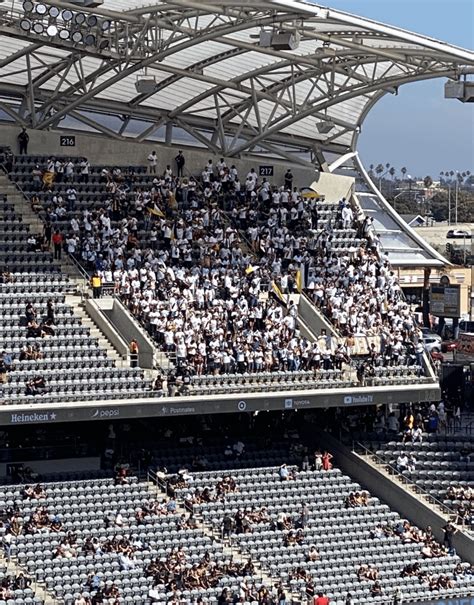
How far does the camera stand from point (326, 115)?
55.9 m

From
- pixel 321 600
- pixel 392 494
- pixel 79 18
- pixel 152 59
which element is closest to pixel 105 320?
pixel 152 59

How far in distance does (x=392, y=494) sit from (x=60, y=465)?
30.7 ft

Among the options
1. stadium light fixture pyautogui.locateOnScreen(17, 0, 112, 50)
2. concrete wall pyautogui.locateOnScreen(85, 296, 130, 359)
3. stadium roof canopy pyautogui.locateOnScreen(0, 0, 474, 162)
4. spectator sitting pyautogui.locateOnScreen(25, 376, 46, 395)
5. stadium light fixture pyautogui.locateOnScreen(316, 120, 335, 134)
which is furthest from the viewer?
stadium light fixture pyautogui.locateOnScreen(316, 120, 335, 134)

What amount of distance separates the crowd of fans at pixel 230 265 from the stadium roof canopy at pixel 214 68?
2.64 metres

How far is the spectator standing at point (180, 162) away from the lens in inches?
2083

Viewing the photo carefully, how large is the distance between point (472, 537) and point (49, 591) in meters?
12.1

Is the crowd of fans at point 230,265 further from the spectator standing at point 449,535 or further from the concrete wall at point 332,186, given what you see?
the spectator standing at point 449,535

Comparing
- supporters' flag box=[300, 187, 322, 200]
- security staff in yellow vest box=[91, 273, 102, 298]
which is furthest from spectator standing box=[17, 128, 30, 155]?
supporters' flag box=[300, 187, 322, 200]

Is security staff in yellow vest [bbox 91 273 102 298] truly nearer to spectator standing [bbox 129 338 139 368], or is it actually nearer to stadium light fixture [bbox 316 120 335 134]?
spectator standing [bbox 129 338 139 368]

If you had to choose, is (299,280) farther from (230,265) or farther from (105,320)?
(105,320)

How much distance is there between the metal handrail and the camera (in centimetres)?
4444

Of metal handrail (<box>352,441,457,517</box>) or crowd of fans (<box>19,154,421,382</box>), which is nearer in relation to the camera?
metal handrail (<box>352,441,457,517</box>)

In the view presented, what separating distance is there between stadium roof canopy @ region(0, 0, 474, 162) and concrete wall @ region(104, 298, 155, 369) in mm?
7397

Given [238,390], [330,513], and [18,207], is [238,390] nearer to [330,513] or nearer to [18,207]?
[330,513]
